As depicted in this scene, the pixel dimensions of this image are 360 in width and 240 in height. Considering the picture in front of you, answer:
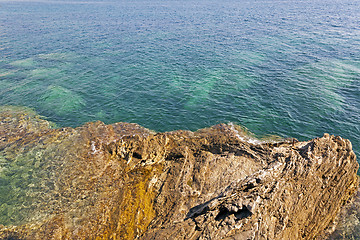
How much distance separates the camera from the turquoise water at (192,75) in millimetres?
30775

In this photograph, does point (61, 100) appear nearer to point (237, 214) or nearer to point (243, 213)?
point (237, 214)

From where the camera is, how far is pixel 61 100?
1372 inches

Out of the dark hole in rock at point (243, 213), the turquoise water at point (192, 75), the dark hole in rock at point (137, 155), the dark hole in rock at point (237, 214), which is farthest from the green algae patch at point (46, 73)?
the dark hole in rock at point (243, 213)

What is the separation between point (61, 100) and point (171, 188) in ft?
87.3

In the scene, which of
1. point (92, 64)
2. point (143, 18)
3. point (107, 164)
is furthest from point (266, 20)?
point (107, 164)

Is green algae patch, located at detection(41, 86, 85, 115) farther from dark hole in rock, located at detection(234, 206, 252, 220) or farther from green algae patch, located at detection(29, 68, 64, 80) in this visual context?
dark hole in rock, located at detection(234, 206, 252, 220)

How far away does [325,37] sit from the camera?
2307 inches

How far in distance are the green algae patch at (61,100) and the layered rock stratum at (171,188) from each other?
8283 mm

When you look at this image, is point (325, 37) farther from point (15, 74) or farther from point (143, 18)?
point (15, 74)

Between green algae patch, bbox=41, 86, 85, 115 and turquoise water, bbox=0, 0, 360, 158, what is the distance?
0.16m

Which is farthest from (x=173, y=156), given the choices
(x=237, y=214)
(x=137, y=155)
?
(x=237, y=214)

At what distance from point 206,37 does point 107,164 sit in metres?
52.8

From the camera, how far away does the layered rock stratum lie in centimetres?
1531

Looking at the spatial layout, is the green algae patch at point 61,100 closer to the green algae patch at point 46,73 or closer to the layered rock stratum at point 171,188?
the green algae patch at point 46,73
